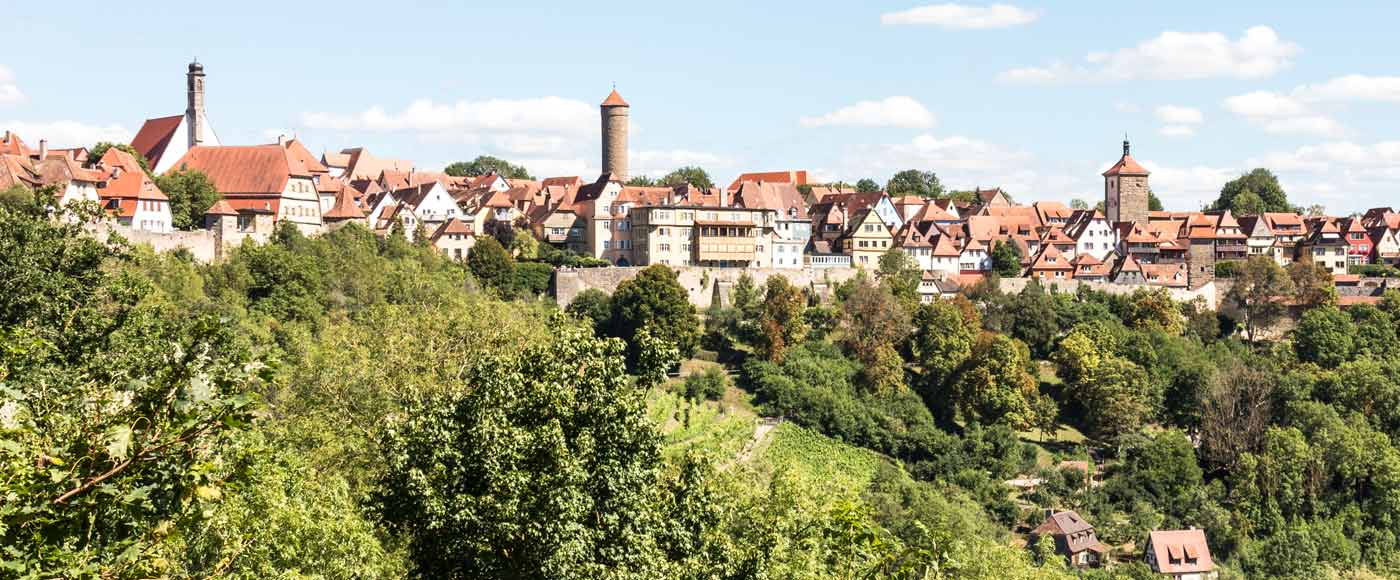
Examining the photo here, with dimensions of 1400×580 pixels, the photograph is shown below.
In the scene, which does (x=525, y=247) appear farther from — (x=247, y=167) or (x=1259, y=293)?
(x=1259, y=293)

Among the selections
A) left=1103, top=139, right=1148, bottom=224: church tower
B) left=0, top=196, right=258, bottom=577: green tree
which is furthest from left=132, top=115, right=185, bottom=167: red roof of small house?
left=0, top=196, right=258, bottom=577: green tree

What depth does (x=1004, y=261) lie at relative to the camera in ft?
260

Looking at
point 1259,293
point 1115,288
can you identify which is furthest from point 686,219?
point 1259,293

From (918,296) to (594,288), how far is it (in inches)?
612

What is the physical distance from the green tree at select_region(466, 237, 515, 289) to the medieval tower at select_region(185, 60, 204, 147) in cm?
1568

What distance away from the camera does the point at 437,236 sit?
69.8 meters

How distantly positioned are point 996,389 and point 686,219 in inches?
700

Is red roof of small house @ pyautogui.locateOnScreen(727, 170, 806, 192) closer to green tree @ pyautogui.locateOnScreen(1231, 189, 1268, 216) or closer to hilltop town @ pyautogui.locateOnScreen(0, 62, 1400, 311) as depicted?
hilltop town @ pyautogui.locateOnScreen(0, 62, 1400, 311)

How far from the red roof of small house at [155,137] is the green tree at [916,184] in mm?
52062

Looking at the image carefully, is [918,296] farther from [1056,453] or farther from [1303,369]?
[1303,369]

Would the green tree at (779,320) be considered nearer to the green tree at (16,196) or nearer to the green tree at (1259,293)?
the green tree at (1259,293)

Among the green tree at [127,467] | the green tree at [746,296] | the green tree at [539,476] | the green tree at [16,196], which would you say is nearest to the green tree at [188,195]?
the green tree at [16,196]

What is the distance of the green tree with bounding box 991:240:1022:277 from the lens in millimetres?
79375

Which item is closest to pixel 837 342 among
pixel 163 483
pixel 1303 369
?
pixel 1303 369
